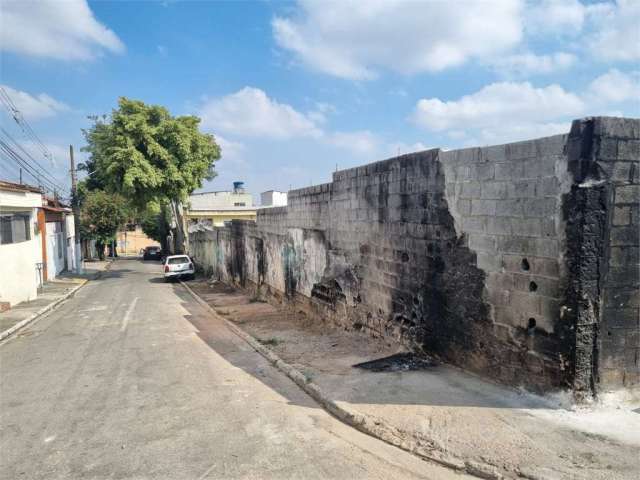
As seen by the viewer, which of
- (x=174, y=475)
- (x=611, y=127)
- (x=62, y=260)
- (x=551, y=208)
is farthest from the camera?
(x=62, y=260)

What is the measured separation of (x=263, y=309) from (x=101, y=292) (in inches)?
426

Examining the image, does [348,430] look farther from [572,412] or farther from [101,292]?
[101,292]

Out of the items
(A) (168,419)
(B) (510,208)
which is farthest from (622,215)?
(A) (168,419)

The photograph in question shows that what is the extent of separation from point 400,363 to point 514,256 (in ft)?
8.32

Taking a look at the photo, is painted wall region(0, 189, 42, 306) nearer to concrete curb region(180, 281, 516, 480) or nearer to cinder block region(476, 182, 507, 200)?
concrete curb region(180, 281, 516, 480)

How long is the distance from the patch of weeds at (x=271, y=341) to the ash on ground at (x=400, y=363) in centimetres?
263

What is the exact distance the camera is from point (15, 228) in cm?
1650

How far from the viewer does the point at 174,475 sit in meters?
4.05

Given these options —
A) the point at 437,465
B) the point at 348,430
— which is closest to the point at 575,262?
the point at 437,465

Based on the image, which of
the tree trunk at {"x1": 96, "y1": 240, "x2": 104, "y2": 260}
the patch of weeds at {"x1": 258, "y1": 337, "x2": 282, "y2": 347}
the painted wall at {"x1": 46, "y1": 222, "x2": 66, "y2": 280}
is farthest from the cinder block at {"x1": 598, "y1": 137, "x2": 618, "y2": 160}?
the tree trunk at {"x1": 96, "y1": 240, "x2": 104, "y2": 260}

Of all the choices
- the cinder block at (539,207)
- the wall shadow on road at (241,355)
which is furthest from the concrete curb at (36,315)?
the cinder block at (539,207)

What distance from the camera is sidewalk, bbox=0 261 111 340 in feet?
41.9

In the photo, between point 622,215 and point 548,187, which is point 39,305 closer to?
point 548,187

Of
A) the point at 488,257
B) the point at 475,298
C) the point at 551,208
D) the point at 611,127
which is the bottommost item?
the point at 475,298
